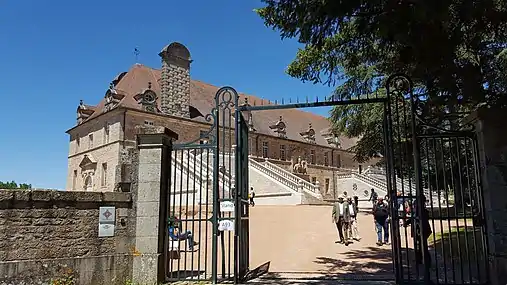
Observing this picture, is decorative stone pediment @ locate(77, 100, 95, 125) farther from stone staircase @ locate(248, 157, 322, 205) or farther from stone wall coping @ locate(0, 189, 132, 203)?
stone wall coping @ locate(0, 189, 132, 203)

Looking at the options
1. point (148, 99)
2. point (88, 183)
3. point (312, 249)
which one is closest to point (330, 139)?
point (148, 99)

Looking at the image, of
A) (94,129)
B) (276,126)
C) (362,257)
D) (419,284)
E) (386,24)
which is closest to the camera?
(386,24)

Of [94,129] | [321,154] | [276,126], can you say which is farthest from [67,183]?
[321,154]

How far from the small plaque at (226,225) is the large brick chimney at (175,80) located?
30.1m

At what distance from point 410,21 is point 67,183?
4035cm

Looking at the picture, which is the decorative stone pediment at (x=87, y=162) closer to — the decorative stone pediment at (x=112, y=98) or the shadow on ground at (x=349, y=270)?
the decorative stone pediment at (x=112, y=98)

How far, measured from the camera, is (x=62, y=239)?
21.2 feet

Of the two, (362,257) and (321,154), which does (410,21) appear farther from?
(321,154)

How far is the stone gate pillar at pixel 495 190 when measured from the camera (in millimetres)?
5910

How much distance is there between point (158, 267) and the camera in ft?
22.6

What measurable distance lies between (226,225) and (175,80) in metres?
31.1

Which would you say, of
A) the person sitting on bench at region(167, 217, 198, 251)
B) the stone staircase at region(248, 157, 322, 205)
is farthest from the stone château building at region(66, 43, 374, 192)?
the person sitting on bench at region(167, 217, 198, 251)

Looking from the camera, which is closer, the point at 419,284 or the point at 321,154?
the point at 419,284

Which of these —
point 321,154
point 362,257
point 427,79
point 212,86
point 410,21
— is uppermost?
point 212,86
